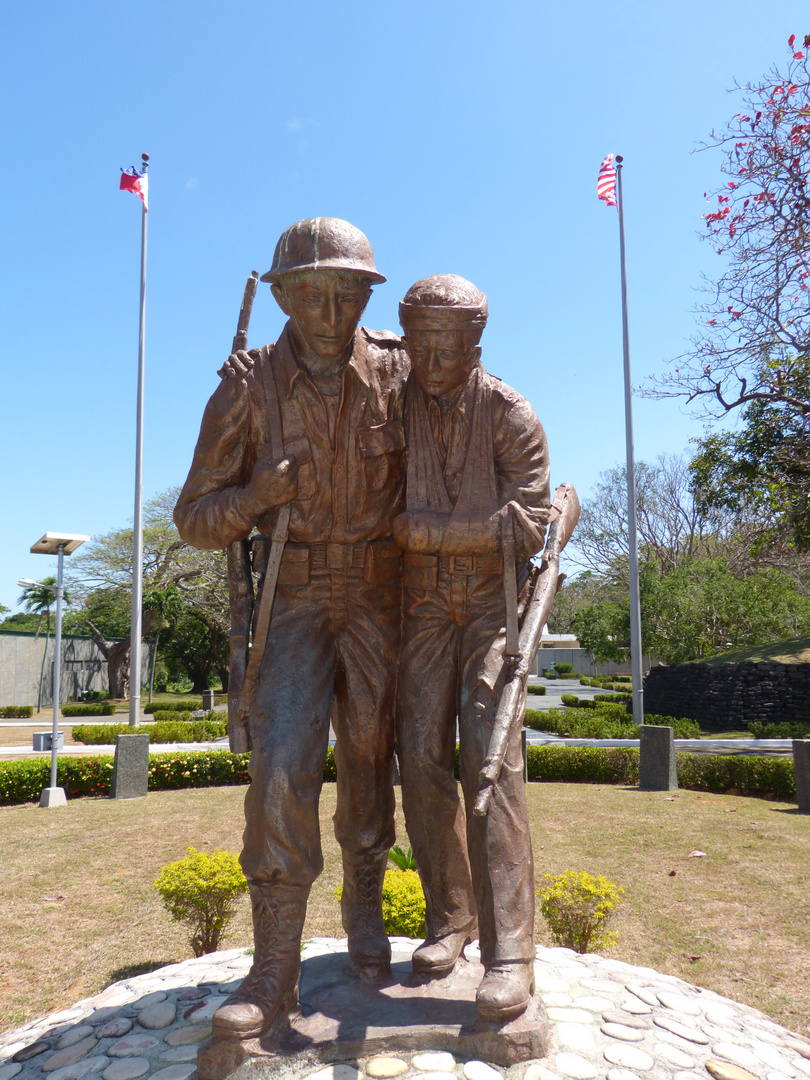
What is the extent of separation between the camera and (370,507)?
351 cm

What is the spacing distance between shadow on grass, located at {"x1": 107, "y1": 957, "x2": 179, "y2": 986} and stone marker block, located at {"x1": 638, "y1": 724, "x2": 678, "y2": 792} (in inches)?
340

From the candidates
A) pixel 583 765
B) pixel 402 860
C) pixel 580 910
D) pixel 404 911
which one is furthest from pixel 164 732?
pixel 580 910

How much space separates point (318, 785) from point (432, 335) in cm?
180

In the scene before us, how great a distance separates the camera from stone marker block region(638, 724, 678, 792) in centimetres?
1281

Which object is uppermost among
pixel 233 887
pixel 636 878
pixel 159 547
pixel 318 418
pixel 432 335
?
pixel 159 547

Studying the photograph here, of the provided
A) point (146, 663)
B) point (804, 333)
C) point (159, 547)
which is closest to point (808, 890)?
point (804, 333)

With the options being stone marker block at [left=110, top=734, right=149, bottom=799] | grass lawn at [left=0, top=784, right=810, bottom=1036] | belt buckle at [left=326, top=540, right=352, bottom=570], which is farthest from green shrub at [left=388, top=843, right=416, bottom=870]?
stone marker block at [left=110, top=734, right=149, bottom=799]

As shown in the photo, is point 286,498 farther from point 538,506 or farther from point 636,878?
point 636,878

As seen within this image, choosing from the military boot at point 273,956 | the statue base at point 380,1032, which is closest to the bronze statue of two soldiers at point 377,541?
the statue base at point 380,1032

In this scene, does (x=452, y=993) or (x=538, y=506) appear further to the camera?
Answer: (x=538, y=506)

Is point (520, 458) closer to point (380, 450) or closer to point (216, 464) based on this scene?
point (380, 450)

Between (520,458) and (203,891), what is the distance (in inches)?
155

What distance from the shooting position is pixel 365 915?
3.62 m

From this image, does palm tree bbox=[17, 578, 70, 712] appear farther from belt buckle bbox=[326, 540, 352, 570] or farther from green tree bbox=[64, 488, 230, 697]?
belt buckle bbox=[326, 540, 352, 570]
